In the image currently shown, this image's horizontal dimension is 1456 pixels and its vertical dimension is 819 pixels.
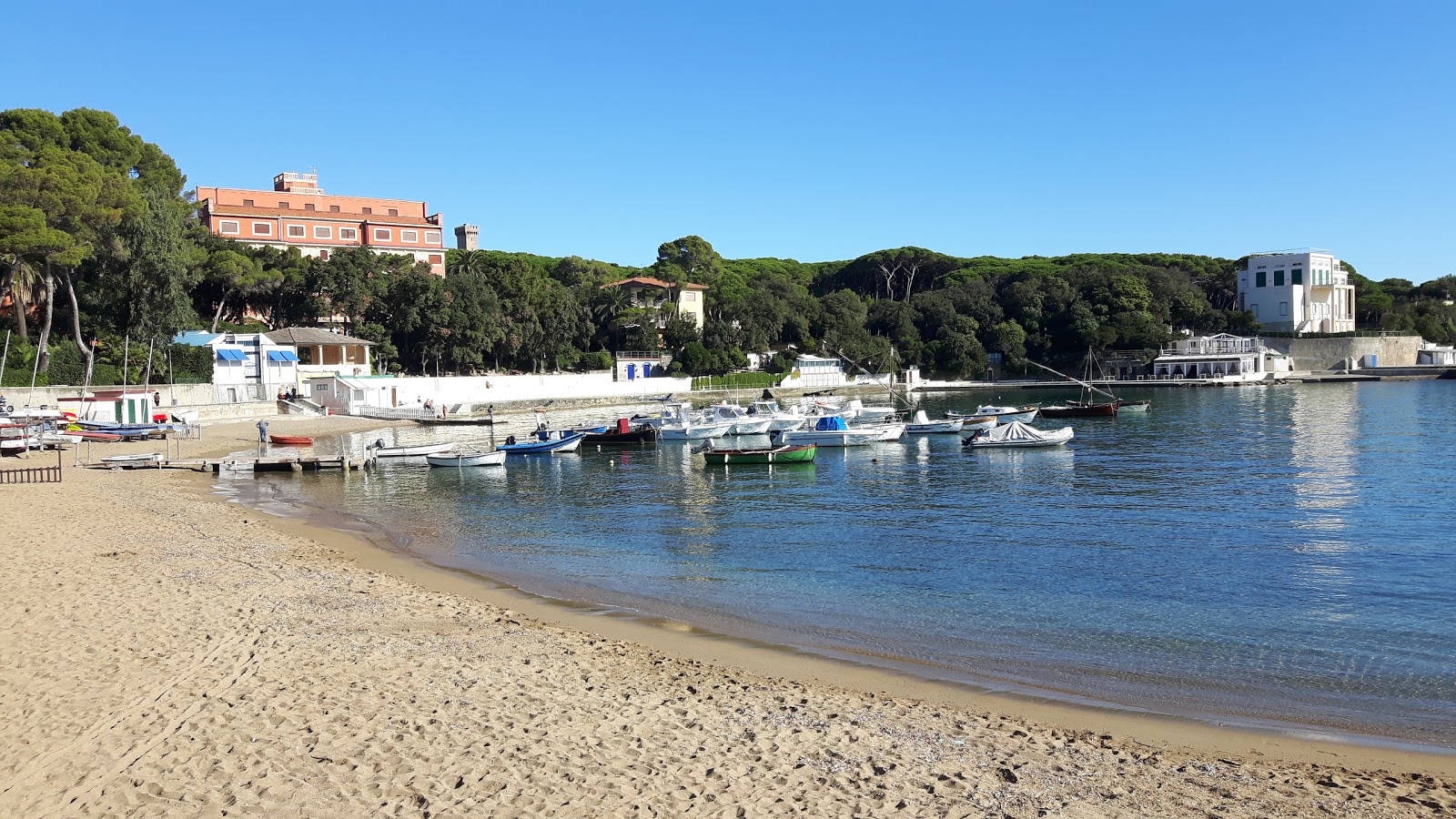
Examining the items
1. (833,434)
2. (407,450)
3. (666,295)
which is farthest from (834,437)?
(666,295)

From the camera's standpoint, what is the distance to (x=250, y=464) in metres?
37.7

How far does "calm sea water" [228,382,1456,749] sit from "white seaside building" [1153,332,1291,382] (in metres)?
70.6

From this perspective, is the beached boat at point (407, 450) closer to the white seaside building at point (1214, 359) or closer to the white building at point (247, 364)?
the white building at point (247, 364)

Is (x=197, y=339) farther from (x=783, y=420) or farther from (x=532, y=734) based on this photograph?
(x=532, y=734)

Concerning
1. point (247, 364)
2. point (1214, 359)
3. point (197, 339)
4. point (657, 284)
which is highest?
point (657, 284)

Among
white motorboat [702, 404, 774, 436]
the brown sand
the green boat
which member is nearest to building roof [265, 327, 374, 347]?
white motorboat [702, 404, 774, 436]

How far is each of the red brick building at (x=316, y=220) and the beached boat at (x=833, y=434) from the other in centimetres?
5287

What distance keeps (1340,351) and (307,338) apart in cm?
11488

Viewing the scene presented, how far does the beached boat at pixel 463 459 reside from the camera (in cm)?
4144

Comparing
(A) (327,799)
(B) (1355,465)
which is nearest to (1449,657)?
(A) (327,799)

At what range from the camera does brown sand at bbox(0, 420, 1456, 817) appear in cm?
797

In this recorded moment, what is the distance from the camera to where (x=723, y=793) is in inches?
319

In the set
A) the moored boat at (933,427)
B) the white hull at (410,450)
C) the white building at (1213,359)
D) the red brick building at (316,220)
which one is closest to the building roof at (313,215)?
the red brick building at (316,220)

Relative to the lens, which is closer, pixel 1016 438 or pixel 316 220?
pixel 1016 438
